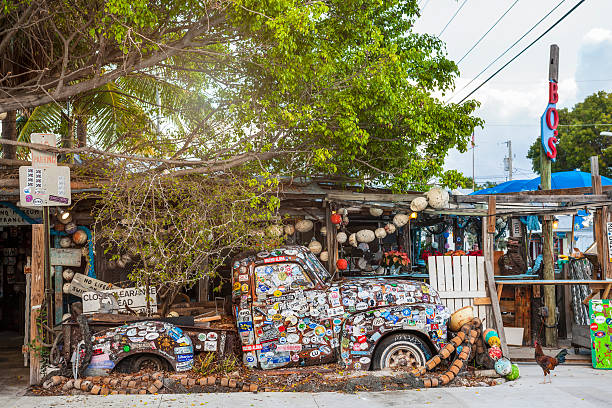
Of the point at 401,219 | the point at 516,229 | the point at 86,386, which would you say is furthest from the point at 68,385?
the point at 516,229

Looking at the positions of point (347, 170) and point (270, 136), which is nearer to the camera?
point (270, 136)

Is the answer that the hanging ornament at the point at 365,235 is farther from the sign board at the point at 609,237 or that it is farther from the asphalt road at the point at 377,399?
the asphalt road at the point at 377,399

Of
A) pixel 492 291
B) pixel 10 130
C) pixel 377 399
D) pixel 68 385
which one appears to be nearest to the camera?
pixel 377 399

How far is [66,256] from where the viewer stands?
11656 mm

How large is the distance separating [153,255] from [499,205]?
6.58 metres

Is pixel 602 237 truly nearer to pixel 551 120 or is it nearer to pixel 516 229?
pixel 551 120

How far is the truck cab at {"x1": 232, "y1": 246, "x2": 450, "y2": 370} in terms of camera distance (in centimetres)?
805

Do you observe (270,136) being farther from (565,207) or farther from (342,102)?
(565,207)

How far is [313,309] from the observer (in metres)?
8.10

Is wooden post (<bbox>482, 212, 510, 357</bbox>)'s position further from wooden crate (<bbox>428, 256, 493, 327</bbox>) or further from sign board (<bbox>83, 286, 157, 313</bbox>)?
sign board (<bbox>83, 286, 157, 313</bbox>)

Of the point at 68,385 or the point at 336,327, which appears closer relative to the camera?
the point at 68,385

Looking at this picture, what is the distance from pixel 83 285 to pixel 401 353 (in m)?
6.61

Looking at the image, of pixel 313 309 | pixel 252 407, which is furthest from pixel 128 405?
pixel 313 309

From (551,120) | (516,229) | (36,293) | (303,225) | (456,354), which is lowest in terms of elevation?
(456,354)
